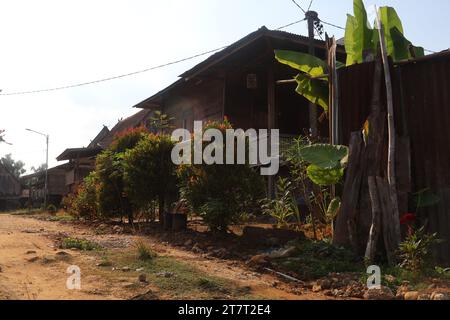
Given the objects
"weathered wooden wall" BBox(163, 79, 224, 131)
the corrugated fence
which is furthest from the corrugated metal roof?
the corrugated fence

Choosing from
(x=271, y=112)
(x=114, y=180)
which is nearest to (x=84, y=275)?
(x=114, y=180)

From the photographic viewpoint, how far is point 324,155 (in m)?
7.46

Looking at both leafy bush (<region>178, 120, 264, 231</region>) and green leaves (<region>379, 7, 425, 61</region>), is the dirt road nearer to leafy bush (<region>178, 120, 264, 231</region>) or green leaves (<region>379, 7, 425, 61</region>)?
leafy bush (<region>178, 120, 264, 231</region>)

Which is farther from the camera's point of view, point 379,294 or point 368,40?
point 368,40

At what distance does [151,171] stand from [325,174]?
5144 millimetres

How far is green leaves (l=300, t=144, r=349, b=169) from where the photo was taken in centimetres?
738

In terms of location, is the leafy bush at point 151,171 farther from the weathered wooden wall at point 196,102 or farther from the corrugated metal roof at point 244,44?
the weathered wooden wall at point 196,102

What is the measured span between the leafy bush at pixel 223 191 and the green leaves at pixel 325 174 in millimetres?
1717

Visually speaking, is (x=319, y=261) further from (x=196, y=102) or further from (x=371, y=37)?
(x=196, y=102)

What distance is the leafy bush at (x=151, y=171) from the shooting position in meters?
11.7

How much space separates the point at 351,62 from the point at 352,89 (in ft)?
2.67

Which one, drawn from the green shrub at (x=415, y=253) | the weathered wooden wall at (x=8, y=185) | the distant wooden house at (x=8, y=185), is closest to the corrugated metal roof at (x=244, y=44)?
the green shrub at (x=415, y=253)

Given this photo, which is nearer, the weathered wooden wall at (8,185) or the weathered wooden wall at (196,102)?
the weathered wooden wall at (196,102)
